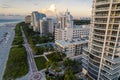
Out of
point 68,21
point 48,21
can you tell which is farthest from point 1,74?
point 48,21

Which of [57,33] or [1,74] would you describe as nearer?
[1,74]

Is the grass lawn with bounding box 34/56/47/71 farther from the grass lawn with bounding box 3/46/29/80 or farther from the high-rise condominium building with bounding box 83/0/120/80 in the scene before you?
the high-rise condominium building with bounding box 83/0/120/80

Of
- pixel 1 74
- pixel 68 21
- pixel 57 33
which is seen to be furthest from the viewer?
pixel 68 21

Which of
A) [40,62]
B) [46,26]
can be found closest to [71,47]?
[40,62]

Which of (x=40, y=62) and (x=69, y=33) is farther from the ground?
(x=69, y=33)

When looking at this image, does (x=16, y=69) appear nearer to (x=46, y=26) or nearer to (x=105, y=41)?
(x=105, y=41)

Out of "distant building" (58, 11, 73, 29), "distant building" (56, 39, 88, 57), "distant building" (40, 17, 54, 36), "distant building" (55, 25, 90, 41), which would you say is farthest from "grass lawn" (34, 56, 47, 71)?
"distant building" (40, 17, 54, 36)

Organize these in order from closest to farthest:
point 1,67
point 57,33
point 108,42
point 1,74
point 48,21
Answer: point 108,42
point 1,74
point 1,67
point 57,33
point 48,21

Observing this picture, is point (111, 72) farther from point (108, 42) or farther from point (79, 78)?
point (79, 78)

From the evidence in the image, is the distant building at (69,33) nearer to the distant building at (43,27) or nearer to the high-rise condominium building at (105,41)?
the high-rise condominium building at (105,41)
